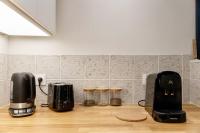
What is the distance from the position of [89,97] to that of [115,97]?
0.19m

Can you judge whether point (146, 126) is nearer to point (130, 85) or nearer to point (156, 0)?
point (130, 85)

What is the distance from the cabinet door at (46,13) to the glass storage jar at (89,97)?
475 millimetres

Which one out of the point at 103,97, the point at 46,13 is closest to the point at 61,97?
the point at 103,97

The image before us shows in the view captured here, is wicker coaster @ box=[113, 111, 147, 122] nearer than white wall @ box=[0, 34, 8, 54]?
Yes

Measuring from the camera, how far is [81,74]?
1.45 m

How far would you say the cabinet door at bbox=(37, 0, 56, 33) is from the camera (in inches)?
40.7

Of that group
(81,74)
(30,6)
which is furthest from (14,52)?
(30,6)

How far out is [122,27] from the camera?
147cm

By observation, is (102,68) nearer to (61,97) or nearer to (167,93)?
(61,97)

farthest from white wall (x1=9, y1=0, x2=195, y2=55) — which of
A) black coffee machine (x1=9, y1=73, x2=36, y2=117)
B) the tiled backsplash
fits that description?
black coffee machine (x1=9, y1=73, x2=36, y2=117)

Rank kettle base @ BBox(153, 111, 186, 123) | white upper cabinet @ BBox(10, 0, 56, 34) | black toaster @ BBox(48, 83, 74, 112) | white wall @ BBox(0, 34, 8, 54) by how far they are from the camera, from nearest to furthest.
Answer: white upper cabinet @ BBox(10, 0, 56, 34), kettle base @ BBox(153, 111, 186, 123), black toaster @ BBox(48, 83, 74, 112), white wall @ BBox(0, 34, 8, 54)

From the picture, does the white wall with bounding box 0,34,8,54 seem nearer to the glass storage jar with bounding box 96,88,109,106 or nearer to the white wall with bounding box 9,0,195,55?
the white wall with bounding box 9,0,195,55

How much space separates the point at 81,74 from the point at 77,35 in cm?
29

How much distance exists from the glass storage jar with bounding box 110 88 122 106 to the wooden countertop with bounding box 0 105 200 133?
0.19m
